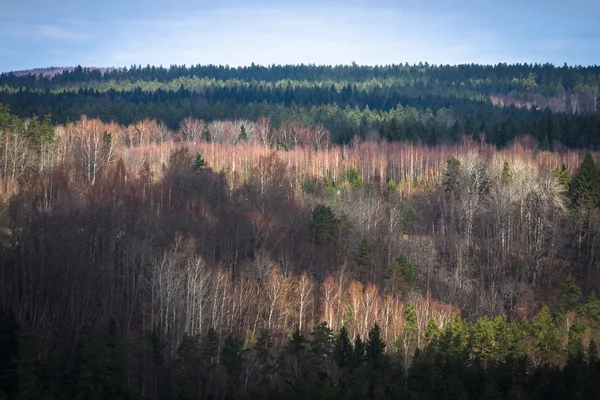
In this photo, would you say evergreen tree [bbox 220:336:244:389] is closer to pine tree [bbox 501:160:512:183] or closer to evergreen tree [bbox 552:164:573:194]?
evergreen tree [bbox 552:164:573:194]

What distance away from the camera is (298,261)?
166 feet

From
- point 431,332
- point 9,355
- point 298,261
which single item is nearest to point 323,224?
point 298,261

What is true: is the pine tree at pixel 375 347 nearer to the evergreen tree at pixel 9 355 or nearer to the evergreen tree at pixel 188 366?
the evergreen tree at pixel 188 366

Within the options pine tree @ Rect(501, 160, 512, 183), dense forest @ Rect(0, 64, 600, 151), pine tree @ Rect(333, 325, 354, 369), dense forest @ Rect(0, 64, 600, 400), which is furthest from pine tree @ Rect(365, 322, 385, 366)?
dense forest @ Rect(0, 64, 600, 151)

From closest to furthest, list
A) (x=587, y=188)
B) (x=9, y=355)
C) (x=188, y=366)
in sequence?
(x=9, y=355)
(x=188, y=366)
(x=587, y=188)

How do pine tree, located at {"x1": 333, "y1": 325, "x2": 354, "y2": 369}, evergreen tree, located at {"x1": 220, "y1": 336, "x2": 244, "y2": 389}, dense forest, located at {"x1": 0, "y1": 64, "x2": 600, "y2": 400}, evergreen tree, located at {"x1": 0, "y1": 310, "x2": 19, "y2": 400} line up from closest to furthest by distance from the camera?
evergreen tree, located at {"x1": 0, "y1": 310, "x2": 19, "y2": 400} → dense forest, located at {"x1": 0, "y1": 64, "x2": 600, "y2": 400} → evergreen tree, located at {"x1": 220, "y1": 336, "x2": 244, "y2": 389} → pine tree, located at {"x1": 333, "y1": 325, "x2": 354, "y2": 369}

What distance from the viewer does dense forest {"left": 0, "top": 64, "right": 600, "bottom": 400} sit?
34.3 m

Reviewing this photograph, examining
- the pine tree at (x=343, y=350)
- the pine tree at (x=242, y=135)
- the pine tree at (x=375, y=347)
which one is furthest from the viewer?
the pine tree at (x=242, y=135)

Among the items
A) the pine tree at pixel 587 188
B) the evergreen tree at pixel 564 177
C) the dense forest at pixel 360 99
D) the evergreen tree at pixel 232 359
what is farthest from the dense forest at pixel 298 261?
the dense forest at pixel 360 99

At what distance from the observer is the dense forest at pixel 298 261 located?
34.3m

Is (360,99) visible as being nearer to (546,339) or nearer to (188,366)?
(546,339)

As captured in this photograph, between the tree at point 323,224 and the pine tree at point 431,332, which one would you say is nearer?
the pine tree at point 431,332

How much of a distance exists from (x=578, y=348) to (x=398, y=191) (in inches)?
1400

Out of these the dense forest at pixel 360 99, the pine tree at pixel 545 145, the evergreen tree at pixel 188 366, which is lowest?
the evergreen tree at pixel 188 366
